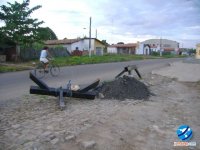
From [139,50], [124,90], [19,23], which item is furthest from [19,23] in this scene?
[139,50]

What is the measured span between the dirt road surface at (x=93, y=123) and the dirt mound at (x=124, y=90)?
38 cm

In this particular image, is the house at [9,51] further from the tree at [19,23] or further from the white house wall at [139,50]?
the white house wall at [139,50]

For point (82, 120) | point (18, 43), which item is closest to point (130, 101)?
point (82, 120)

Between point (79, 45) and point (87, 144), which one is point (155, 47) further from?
point (87, 144)

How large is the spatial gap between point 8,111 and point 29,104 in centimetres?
86

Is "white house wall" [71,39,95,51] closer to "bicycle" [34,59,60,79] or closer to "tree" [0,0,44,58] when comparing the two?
"tree" [0,0,44,58]

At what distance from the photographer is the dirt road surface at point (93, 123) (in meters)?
5.26

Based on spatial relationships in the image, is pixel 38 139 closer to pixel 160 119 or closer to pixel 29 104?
pixel 29 104

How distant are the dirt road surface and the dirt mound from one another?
38 cm

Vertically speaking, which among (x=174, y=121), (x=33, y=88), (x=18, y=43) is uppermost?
(x=18, y=43)

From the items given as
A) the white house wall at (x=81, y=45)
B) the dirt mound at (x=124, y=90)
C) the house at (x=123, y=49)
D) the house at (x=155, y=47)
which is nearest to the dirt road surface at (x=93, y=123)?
the dirt mound at (x=124, y=90)

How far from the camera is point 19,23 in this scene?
26.8 m

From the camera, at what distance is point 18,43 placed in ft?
91.1

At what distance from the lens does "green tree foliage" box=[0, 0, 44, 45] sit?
83.9 ft
